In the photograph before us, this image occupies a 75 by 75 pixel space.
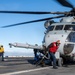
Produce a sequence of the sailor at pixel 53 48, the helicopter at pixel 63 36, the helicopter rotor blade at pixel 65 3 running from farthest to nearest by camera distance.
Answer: the helicopter at pixel 63 36
the sailor at pixel 53 48
the helicopter rotor blade at pixel 65 3

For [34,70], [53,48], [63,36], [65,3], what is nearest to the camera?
[65,3]

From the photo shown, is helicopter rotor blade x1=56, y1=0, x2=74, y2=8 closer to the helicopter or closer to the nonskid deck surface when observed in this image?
the helicopter

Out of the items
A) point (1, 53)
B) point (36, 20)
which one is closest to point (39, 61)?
point (36, 20)

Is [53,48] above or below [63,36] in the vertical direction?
below

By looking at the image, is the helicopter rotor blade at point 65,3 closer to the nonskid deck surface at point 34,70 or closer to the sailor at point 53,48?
the sailor at point 53,48

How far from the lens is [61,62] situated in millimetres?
20938

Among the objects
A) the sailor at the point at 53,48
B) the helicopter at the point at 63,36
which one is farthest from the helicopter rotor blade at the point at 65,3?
the sailor at the point at 53,48

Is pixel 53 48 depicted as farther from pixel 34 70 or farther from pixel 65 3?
pixel 65 3

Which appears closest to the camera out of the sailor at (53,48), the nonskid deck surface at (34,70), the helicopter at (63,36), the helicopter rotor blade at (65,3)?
the helicopter rotor blade at (65,3)

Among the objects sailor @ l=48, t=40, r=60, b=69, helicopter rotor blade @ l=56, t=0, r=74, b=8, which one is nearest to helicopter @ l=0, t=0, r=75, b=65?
sailor @ l=48, t=40, r=60, b=69

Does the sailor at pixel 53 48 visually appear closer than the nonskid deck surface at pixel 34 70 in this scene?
No

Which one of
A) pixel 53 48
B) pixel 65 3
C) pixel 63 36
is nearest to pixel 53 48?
pixel 53 48

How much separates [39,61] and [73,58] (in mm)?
2736

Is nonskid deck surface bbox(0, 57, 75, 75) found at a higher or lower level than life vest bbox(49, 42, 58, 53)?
lower
